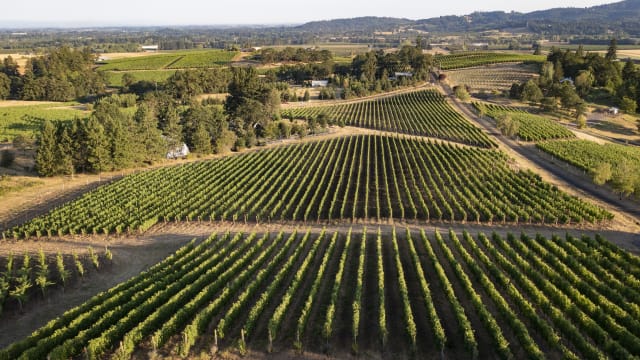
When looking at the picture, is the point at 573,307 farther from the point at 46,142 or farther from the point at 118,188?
the point at 46,142

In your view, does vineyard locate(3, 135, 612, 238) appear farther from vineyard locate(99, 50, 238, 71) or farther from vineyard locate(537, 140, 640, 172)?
vineyard locate(99, 50, 238, 71)

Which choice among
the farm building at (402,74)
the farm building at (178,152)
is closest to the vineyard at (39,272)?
the farm building at (178,152)

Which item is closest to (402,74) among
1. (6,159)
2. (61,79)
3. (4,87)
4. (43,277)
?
(61,79)

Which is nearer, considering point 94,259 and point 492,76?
point 94,259

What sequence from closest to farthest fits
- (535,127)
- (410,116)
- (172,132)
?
(172,132) → (535,127) → (410,116)

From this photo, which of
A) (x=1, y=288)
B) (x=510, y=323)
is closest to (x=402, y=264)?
(x=510, y=323)

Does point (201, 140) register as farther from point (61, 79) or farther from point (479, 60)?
point (479, 60)
